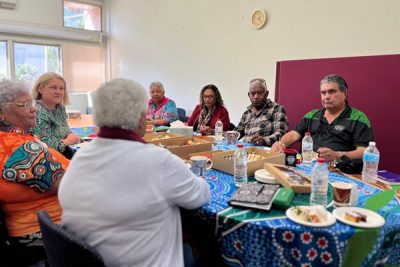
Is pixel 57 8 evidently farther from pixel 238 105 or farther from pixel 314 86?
pixel 314 86

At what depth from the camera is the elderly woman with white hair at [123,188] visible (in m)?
1.00

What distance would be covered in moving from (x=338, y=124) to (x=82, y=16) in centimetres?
622

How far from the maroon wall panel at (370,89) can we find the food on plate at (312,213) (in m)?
1.94

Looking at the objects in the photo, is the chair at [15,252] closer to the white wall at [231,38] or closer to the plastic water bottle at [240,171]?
the plastic water bottle at [240,171]

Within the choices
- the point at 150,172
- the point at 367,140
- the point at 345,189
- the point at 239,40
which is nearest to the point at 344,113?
the point at 367,140

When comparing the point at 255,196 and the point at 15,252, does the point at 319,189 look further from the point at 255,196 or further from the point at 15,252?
the point at 15,252

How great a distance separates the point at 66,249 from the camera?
948 mm

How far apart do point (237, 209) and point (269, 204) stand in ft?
0.41

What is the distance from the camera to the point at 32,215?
1448 mm

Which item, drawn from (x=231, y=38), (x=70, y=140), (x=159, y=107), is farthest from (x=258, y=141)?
(x=231, y=38)

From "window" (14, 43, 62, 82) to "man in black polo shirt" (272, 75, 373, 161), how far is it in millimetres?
5812

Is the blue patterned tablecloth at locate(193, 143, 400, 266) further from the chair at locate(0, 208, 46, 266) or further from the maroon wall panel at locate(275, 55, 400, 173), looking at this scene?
the maroon wall panel at locate(275, 55, 400, 173)

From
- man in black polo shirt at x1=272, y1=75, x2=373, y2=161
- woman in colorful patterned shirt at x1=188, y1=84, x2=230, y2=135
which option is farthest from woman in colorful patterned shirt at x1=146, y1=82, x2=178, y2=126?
man in black polo shirt at x1=272, y1=75, x2=373, y2=161

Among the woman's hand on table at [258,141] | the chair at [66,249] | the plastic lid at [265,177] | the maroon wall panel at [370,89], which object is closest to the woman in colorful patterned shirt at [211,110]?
the maroon wall panel at [370,89]
